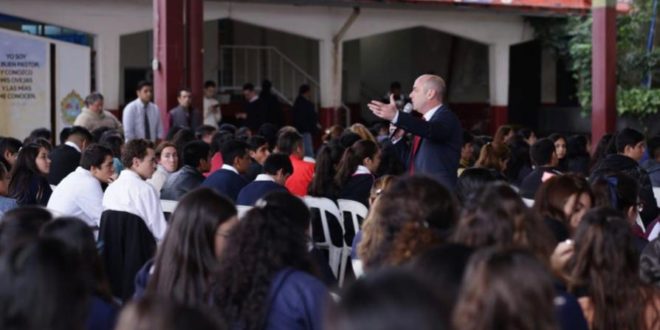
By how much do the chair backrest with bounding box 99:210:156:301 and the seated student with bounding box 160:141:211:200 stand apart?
181cm

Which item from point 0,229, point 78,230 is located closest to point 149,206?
point 0,229

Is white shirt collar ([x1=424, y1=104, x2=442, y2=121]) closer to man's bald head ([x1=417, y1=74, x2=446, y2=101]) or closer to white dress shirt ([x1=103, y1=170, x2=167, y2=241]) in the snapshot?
man's bald head ([x1=417, y1=74, x2=446, y2=101])

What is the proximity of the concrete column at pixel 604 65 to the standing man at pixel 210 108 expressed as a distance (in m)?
5.15

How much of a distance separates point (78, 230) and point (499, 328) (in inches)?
64.1

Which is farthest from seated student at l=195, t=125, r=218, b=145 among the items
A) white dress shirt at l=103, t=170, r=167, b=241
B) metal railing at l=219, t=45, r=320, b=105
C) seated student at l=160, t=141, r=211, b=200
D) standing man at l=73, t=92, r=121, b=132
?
metal railing at l=219, t=45, r=320, b=105

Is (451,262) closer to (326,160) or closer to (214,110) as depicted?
(326,160)

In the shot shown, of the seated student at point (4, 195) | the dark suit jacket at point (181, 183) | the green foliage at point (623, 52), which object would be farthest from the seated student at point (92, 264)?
the green foliage at point (623, 52)

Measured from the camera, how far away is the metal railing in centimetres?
2095

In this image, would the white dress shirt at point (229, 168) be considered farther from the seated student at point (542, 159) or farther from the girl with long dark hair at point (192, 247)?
the girl with long dark hair at point (192, 247)

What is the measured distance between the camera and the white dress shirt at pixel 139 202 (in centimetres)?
649

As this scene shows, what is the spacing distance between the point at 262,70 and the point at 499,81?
4229 mm

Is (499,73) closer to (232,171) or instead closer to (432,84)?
(232,171)

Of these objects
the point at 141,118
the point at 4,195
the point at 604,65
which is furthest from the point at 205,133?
the point at 604,65

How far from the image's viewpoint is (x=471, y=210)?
3.70 metres
